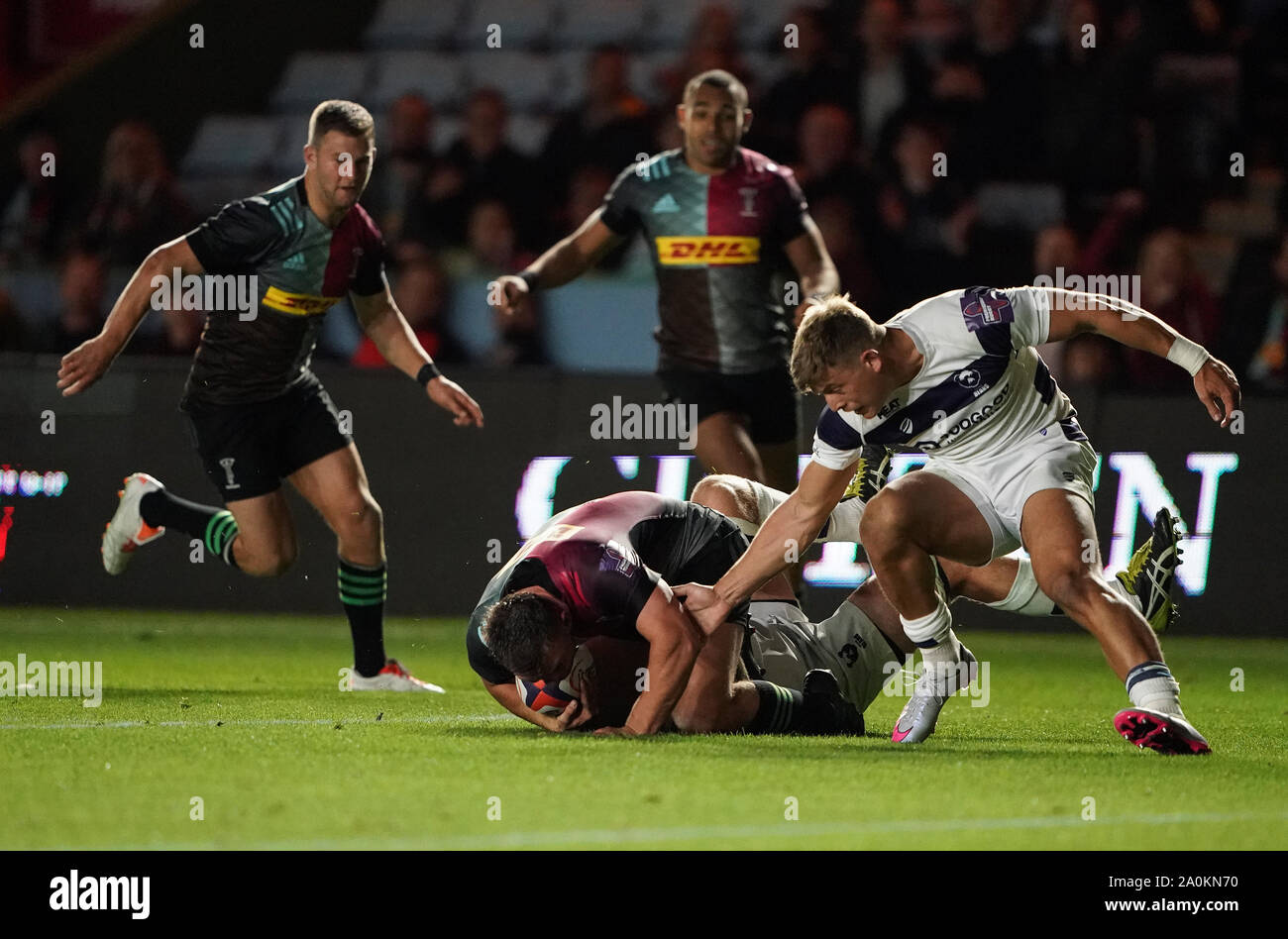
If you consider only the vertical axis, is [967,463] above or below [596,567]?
above

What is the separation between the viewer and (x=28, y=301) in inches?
539

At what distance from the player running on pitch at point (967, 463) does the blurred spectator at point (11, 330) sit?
851cm

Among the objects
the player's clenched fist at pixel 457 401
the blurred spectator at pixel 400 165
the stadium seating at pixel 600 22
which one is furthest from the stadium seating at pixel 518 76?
the player's clenched fist at pixel 457 401

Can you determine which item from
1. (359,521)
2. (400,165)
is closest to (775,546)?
(359,521)

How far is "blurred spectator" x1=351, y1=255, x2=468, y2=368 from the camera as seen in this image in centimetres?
1275

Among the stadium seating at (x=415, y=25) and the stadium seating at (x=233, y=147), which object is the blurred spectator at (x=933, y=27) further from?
the stadium seating at (x=233, y=147)

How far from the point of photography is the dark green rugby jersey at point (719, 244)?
852 centimetres

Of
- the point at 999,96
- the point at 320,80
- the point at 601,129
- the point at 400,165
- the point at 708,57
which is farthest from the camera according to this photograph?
the point at 320,80

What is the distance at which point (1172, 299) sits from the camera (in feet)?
39.5

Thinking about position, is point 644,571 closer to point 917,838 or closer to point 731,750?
point 731,750

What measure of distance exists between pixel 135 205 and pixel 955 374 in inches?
358

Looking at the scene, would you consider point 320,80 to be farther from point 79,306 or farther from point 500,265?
point 79,306

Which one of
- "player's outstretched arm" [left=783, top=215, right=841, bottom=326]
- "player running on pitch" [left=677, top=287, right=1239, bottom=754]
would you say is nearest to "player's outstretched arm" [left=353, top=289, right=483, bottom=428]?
"player's outstretched arm" [left=783, top=215, right=841, bottom=326]

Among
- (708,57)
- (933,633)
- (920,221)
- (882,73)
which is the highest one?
(708,57)
